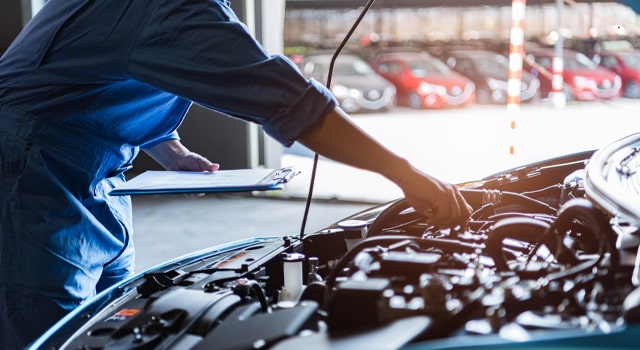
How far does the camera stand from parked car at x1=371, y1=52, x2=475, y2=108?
9.34 metres

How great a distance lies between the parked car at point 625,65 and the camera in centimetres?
903

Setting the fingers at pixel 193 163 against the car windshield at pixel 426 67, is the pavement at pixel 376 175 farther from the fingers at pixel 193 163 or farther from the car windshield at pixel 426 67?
the fingers at pixel 193 163

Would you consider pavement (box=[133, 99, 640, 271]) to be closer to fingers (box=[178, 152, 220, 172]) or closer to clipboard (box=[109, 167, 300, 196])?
fingers (box=[178, 152, 220, 172])

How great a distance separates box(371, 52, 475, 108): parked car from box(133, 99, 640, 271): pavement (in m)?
0.21

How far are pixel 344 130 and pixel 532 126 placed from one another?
22.9ft

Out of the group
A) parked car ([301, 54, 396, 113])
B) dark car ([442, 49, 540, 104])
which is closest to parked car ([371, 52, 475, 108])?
dark car ([442, 49, 540, 104])

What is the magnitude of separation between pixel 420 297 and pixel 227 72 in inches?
18.2

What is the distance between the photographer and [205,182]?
4.58 ft

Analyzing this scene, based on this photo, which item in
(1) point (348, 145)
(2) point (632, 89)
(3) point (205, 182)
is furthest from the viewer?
(2) point (632, 89)

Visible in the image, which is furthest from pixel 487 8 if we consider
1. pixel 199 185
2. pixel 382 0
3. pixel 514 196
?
pixel 199 185

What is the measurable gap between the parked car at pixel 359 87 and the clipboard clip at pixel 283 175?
6.81 metres

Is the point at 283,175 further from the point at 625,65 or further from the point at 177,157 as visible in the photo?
the point at 625,65

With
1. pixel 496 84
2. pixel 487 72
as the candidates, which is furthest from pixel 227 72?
pixel 487 72

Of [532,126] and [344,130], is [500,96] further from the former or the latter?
[344,130]
